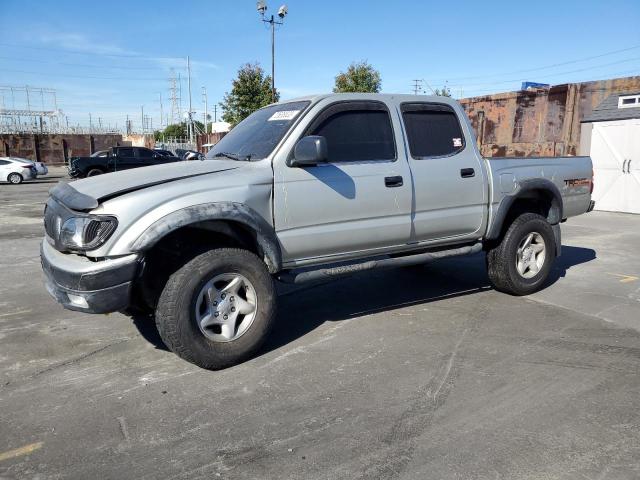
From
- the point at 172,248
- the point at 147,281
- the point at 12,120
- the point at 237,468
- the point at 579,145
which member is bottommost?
the point at 237,468

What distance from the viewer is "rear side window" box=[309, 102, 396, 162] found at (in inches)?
172

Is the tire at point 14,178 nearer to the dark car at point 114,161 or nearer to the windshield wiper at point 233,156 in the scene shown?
the dark car at point 114,161

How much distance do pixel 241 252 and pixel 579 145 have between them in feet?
43.3

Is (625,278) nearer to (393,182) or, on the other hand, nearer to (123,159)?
(393,182)

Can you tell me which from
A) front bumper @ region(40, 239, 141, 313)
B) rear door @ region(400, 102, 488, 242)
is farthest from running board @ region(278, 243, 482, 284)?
front bumper @ region(40, 239, 141, 313)

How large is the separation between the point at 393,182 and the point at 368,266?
0.76 m

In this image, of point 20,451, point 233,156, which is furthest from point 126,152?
point 20,451

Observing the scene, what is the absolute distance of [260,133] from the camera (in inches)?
178

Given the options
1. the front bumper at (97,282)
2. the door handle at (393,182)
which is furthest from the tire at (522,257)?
the front bumper at (97,282)

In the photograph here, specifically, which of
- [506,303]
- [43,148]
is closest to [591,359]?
[506,303]

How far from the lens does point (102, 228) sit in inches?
137

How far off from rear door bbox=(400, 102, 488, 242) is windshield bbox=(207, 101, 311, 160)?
111 cm

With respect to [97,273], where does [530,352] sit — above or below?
below

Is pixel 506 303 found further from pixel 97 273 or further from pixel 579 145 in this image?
pixel 579 145
